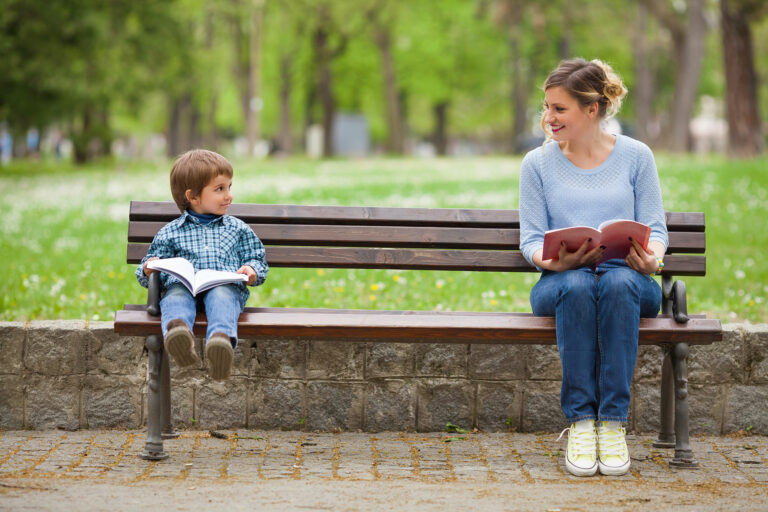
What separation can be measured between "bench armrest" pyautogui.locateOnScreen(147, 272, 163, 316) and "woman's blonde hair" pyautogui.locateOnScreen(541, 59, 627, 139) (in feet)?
6.10

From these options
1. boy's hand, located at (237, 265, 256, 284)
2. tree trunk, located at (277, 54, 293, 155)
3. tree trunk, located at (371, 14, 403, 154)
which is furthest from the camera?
tree trunk, located at (277, 54, 293, 155)

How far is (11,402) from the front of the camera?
16.7ft

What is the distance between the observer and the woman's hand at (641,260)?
436 cm

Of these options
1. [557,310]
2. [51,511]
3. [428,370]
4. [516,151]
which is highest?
[516,151]

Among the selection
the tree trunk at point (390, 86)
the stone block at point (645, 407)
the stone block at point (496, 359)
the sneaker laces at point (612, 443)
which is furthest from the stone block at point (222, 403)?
the tree trunk at point (390, 86)

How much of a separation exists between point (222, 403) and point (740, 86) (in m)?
15.8

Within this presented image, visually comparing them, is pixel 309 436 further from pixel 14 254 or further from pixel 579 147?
pixel 14 254

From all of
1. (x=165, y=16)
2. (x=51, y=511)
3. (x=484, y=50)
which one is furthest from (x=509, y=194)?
(x=484, y=50)

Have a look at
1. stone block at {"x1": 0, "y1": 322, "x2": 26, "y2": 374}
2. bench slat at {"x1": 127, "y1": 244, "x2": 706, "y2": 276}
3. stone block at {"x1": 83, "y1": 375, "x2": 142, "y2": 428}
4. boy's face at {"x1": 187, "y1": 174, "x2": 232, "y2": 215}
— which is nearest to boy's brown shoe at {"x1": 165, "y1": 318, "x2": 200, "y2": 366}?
boy's face at {"x1": 187, "y1": 174, "x2": 232, "y2": 215}

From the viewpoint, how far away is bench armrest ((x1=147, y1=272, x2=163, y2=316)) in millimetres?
4375

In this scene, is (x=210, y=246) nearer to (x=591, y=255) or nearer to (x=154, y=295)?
(x=154, y=295)

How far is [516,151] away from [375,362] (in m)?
33.4

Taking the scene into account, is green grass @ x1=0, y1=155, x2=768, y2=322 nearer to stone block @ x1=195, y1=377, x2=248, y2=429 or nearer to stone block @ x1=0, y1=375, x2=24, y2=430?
stone block @ x1=0, y1=375, x2=24, y2=430

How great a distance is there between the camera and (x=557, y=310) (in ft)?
14.2
